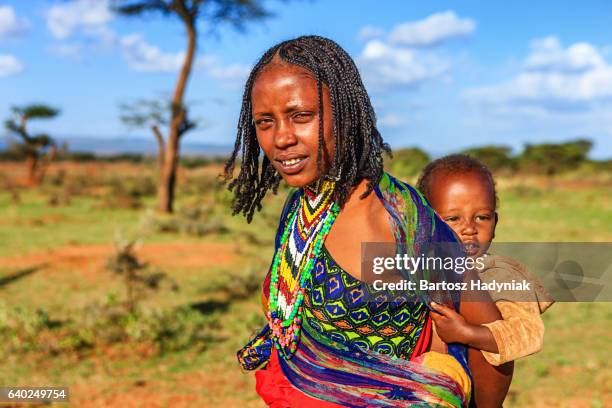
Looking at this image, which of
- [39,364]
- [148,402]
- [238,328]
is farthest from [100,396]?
[238,328]

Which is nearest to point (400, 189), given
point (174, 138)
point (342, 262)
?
point (342, 262)

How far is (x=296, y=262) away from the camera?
1.52 meters

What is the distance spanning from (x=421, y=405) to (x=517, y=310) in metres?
0.37

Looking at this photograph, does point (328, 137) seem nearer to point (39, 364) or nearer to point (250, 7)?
point (39, 364)

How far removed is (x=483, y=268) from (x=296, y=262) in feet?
1.68

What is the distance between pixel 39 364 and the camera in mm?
5648

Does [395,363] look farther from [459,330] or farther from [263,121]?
[263,121]

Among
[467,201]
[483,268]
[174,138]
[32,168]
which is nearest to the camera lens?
[483,268]

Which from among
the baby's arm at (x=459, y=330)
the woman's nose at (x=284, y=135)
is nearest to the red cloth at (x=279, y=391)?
the baby's arm at (x=459, y=330)

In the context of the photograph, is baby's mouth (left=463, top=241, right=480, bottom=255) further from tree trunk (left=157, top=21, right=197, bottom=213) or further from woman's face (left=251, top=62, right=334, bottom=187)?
tree trunk (left=157, top=21, right=197, bottom=213)

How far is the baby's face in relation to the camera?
1.82 m

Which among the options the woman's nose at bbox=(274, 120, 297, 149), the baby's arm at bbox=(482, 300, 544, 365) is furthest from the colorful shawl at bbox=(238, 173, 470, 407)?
the woman's nose at bbox=(274, 120, 297, 149)

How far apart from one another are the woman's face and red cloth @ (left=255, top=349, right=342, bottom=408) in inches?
18.3

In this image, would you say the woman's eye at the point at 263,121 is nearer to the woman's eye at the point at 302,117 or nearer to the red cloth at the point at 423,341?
the woman's eye at the point at 302,117
